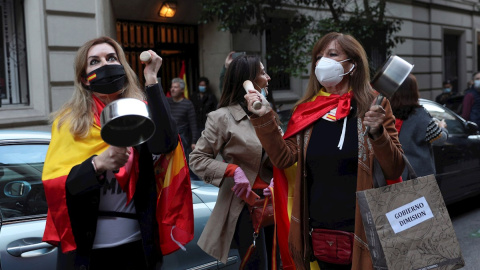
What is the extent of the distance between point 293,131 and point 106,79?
95 cm

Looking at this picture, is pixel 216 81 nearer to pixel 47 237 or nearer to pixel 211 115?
pixel 211 115

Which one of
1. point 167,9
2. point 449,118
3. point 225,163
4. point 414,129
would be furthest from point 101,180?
point 167,9

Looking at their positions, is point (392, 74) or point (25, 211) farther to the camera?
point (25, 211)

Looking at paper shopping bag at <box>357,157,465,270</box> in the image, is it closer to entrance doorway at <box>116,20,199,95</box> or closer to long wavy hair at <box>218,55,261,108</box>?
long wavy hair at <box>218,55,261,108</box>

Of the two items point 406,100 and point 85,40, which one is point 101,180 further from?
point 85,40

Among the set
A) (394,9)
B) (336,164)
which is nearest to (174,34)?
(394,9)

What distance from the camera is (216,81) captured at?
12.2 meters

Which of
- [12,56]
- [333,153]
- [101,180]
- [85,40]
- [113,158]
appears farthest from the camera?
[85,40]

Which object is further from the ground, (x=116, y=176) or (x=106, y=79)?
(x=106, y=79)

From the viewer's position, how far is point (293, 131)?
306 centimetres

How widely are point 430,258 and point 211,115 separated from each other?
63.2 inches

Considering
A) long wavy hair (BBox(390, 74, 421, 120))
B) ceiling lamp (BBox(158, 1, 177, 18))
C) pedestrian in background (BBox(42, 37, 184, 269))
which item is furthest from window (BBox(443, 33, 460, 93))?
pedestrian in background (BBox(42, 37, 184, 269))

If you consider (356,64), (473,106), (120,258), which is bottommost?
(120,258)

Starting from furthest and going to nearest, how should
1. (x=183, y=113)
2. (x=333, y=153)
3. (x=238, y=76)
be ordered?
(x=183, y=113), (x=238, y=76), (x=333, y=153)
